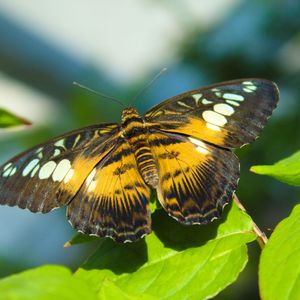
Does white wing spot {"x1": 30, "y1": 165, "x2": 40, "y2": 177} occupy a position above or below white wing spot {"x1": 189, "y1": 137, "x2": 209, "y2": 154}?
below

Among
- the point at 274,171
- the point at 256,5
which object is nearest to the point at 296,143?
the point at 256,5

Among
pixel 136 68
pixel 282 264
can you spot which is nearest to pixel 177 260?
pixel 282 264

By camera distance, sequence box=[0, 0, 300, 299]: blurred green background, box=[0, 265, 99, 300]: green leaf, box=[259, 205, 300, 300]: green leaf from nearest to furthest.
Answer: box=[0, 265, 99, 300]: green leaf < box=[259, 205, 300, 300]: green leaf < box=[0, 0, 300, 299]: blurred green background

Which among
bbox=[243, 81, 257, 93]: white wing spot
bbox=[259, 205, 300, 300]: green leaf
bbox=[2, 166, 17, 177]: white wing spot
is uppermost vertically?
bbox=[243, 81, 257, 93]: white wing spot

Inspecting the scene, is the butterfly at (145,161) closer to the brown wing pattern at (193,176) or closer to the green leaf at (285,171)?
the brown wing pattern at (193,176)

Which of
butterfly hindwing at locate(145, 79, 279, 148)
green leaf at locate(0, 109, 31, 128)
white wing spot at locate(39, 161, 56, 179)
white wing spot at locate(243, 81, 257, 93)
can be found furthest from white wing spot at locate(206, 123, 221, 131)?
green leaf at locate(0, 109, 31, 128)

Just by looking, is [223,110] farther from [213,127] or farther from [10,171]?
[10,171]

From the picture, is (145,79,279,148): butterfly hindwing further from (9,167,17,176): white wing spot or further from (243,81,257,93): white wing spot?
(9,167,17,176): white wing spot

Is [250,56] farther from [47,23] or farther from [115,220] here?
[115,220]
